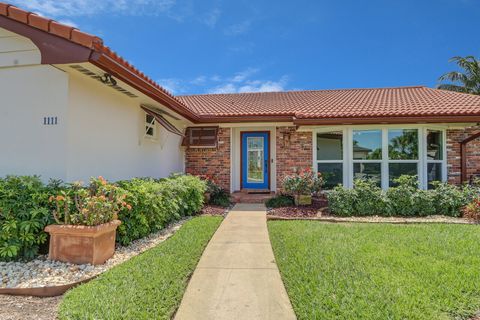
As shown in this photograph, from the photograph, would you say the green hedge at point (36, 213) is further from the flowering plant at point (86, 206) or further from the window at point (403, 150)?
the window at point (403, 150)

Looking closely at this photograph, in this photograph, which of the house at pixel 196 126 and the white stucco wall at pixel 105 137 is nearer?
the house at pixel 196 126

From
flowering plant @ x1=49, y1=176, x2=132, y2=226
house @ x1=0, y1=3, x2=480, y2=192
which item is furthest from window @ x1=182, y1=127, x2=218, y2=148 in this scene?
flowering plant @ x1=49, y1=176, x2=132, y2=226

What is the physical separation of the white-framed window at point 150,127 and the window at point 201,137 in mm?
2300

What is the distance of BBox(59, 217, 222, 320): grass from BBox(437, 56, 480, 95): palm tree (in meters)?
26.3

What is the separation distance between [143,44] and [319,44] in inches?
350

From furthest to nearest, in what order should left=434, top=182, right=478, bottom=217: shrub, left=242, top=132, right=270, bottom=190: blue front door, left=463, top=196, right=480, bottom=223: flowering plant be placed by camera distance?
left=242, top=132, right=270, bottom=190: blue front door, left=434, top=182, right=478, bottom=217: shrub, left=463, top=196, right=480, bottom=223: flowering plant

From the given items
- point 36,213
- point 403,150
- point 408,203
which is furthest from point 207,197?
point 403,150

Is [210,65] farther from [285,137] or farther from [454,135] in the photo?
[454,135]

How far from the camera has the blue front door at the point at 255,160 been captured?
12.1 metres

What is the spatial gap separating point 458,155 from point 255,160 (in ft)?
25.2

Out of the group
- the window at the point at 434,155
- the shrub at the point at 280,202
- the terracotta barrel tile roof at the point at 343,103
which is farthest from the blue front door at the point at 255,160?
the window at the point at 434,155

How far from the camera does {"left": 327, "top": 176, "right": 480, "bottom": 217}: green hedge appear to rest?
26.4ft

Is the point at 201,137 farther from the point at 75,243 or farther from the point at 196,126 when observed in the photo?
the point at 75,243

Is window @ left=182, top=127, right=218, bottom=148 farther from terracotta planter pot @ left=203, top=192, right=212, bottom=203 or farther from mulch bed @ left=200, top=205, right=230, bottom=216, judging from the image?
mulch bed @ left=200, top=205, right=230, bottom=216
